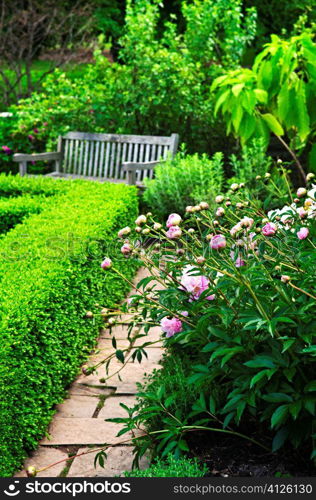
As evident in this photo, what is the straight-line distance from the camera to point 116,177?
28.1 ft

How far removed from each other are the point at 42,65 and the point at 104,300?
16862 millimetres

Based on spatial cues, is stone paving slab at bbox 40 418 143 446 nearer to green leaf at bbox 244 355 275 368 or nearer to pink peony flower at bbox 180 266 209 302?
pink peony flower at bbox 180 266 209 302

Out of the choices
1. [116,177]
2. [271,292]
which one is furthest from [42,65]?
[271,292]

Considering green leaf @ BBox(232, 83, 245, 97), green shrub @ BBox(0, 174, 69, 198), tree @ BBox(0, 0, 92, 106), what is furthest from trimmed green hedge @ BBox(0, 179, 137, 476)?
tree @ BBox(0, 0, 92, 106)

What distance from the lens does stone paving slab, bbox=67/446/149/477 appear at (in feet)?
10.8

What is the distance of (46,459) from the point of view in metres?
3.51

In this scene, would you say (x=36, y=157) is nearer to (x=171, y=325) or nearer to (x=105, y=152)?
(x=105, y=152)

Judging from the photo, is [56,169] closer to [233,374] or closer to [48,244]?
[48,244]

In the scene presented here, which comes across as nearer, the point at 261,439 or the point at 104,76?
the point at 261,439

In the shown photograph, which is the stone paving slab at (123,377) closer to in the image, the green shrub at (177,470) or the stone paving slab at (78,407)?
the stone paving slab at (78,407)

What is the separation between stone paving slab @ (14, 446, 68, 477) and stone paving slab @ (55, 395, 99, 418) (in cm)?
37
